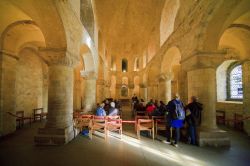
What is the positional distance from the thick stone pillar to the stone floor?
364 mm

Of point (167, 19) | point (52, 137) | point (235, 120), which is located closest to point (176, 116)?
point (235, 120)

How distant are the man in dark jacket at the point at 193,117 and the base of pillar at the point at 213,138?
242 mm

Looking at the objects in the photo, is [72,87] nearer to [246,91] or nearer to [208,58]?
[208,58]

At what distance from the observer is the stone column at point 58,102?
17.9 feet

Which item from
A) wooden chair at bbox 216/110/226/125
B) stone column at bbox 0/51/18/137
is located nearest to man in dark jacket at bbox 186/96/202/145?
wooden chair at bbox 216/110/226/125

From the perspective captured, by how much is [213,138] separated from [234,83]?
6.99m

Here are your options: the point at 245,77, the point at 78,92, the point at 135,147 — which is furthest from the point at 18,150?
the point at 78,92

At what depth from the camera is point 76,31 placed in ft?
22.7

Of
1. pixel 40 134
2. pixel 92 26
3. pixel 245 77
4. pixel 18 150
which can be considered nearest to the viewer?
pixel 18 150

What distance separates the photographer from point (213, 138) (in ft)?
17.7

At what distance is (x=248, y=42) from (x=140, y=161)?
747 centimetres

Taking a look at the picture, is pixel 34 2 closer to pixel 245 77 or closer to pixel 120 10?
pixel 245 77

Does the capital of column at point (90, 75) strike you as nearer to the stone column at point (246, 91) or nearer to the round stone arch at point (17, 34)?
the round stone arch at point (17, 34)

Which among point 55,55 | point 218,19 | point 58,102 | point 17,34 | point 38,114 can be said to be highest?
point 17,34
